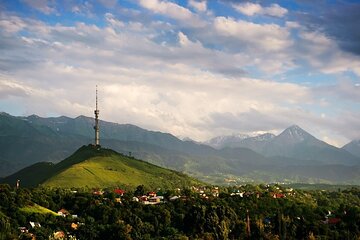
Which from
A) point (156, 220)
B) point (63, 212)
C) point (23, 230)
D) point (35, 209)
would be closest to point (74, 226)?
point (23, 230)

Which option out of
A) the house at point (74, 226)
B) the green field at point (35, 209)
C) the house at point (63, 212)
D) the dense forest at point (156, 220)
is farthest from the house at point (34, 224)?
the house at point (63, 212)

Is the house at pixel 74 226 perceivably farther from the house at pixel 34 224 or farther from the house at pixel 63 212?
the house at pixel 63 212

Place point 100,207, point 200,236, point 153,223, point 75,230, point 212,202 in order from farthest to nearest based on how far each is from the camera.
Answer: point 212,202
point 100,207
point 153,223
point 75,230
point 200,236

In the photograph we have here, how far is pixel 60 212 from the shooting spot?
138375 mm

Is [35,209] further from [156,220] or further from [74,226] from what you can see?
[156,220]

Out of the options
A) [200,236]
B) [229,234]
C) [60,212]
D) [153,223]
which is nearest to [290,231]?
[229,234]

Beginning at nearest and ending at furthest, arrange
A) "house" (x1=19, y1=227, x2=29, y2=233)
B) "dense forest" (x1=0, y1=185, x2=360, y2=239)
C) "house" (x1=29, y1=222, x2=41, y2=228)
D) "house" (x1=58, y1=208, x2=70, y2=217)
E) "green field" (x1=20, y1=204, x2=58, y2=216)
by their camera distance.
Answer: "dense forest" (x1=0, y1=185, x2=360, y2=239) → "house" (x1=19, y1=227, x2=29, y2=233) → "house" (x1=29, y1=222, x2=41, y2=228) → "green field" (x1=20, y1=204, x2=58, y2=216) → "house" (x1=58, y1=208, x2=70, y2=217)

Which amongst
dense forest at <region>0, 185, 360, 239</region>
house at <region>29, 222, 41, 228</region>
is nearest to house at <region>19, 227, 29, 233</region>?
dense forest at <region>0, 185, 360, 239</region>

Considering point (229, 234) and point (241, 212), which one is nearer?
point (229, 234)

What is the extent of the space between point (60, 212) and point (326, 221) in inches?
2906

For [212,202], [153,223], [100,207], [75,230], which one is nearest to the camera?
[75,230]

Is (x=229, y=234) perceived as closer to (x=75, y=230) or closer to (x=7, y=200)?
(x=75, y=230)

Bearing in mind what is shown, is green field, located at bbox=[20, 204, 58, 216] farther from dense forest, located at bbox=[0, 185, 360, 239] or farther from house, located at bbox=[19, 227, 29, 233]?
house, located at bbox=[19, 227, 29, 233]

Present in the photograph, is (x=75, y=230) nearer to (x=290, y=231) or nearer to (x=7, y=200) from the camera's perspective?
(x=7, y=200)
